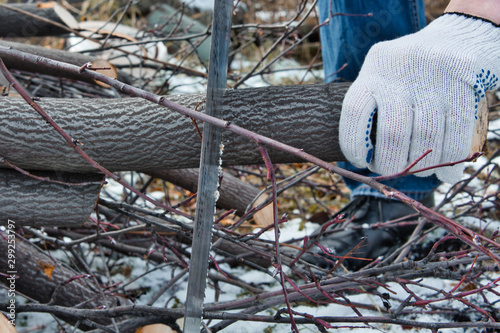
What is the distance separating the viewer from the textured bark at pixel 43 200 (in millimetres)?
1088

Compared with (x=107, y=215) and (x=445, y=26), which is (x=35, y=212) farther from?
(x=445, y=26)

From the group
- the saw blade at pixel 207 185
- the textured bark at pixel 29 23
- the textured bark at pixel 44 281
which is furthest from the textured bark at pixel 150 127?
the textured bark at pixel 29 23

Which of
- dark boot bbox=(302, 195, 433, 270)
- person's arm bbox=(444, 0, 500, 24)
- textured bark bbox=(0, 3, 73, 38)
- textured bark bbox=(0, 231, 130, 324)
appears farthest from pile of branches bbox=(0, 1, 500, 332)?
person's arm bbox=(444, 0, 500, 24)

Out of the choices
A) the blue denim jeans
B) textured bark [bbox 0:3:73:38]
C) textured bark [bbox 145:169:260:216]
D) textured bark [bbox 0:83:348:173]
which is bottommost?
textured bark [bbox 0:83:348:173]

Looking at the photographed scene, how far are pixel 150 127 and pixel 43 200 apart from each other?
1.11 ft

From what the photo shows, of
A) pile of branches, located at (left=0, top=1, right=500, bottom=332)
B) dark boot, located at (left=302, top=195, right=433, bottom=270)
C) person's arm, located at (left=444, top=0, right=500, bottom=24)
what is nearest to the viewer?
pile of branches, located at (left=0, top=1, right=500, bottom=332)

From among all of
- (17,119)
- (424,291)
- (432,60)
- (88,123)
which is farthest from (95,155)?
(424,291)

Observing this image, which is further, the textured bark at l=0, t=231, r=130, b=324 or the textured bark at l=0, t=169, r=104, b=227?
the textured bark at l=0, t=231, r=130, b=324

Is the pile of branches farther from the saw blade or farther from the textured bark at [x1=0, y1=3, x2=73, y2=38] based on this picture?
the textured bark at [x1=0, y1=3, x2=73, y2=38]

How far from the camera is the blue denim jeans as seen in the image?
1602 millimetres

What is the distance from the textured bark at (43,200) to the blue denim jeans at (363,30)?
105cm

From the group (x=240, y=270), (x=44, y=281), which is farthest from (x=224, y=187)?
(x=44, y=281)

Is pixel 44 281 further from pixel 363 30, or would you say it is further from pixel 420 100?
pixel 363 30

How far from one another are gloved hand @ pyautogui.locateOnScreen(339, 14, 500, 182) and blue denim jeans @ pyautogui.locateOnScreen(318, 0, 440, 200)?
550mm
